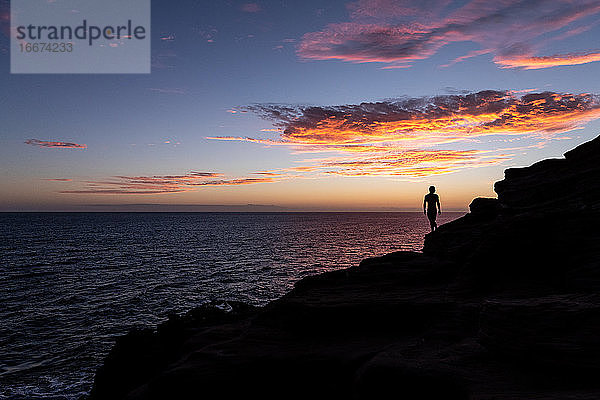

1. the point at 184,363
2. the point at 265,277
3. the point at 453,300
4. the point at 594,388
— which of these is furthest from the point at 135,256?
the point at 594,388

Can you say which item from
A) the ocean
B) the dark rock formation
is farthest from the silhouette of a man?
the ocean

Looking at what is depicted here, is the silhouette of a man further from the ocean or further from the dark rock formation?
the ocean

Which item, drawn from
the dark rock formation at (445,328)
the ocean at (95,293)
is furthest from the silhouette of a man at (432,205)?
the ocean at (95,293)

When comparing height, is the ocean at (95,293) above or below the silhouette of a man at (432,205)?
below

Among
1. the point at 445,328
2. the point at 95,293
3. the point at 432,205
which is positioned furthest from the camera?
the point at 95,293

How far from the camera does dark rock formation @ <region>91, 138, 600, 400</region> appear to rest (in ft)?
25.1

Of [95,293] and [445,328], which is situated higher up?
[445,328]

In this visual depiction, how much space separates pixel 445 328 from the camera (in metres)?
11.0

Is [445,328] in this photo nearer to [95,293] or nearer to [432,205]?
[432,205]

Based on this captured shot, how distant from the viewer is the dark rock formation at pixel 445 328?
301 inches

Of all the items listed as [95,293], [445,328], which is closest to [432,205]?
[445,328]

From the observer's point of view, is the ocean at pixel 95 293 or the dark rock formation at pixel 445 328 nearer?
the dark rock formation at pixel 445 328

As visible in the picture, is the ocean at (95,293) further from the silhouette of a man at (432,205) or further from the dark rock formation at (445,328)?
the silhouette of a man at (432,205)

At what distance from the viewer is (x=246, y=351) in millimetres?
11930
